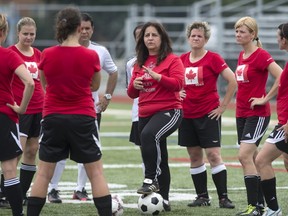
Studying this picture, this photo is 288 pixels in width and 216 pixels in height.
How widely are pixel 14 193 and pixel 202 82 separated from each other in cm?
266

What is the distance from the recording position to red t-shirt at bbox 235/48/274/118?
9539 mm

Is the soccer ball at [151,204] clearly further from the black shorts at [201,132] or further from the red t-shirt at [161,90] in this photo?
the black shorts at [201,132]

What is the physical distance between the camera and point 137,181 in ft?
39.8

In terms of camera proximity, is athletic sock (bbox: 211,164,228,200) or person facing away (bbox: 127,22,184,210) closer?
person facing away (bbox: 127,22,184,210)

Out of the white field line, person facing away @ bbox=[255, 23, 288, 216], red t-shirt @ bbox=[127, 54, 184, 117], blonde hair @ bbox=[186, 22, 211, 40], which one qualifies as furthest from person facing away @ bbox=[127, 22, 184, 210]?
the white field line

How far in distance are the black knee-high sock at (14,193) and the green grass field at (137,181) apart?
0.96 meters

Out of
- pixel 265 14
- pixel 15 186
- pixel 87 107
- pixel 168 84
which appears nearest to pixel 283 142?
pixel 168 84

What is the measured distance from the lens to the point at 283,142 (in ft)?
28.3

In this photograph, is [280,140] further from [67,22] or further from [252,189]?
[67,22]

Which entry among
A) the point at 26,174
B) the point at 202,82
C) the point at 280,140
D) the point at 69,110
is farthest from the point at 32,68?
the point at 280,140

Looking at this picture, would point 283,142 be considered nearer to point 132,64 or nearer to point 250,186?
point 250,186

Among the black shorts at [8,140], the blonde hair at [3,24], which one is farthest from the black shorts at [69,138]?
the blonde hair at [3,24]

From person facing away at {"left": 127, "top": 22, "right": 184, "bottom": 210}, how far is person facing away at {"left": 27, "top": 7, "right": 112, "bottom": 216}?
116cm

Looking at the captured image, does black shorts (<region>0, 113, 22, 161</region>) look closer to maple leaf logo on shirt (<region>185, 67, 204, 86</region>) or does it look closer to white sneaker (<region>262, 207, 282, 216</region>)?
maple leaf logo on shirt (<region>185, 67, 204, 86</region>)
